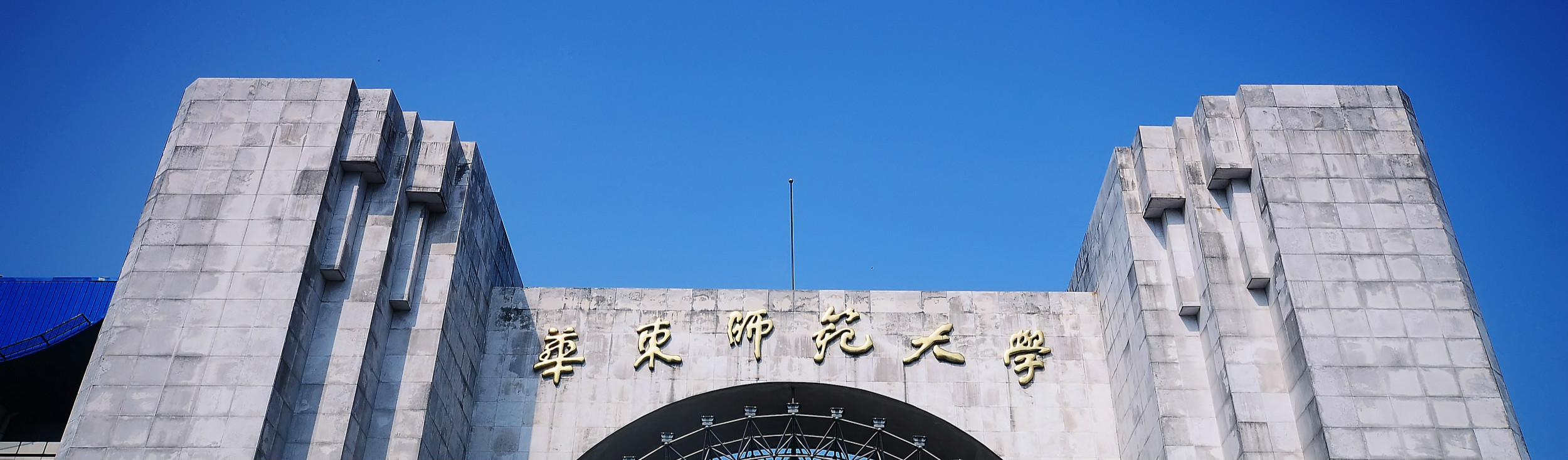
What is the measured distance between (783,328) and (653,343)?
1785 mm

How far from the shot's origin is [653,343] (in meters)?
16.9

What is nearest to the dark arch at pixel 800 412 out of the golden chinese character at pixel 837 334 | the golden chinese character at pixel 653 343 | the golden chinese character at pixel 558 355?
the golden chinese character at pixel 837 334

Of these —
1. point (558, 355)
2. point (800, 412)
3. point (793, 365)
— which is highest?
point (558, 355)

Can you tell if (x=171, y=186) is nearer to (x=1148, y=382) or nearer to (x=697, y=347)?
(x=697, y=347)

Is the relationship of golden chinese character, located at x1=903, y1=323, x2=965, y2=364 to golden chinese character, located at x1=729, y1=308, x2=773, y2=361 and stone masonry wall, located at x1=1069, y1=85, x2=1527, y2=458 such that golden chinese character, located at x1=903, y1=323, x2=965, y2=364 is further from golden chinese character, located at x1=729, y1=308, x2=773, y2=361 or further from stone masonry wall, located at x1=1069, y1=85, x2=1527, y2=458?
stone masonry wall, located at x1=1069, y1=85, x2=1527, y2=458

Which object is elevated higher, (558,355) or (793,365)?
(558,355)

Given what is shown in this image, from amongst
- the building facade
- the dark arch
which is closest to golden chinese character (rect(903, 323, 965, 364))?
the building facade

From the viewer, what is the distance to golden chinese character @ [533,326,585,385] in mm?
16625

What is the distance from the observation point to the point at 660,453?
1811cm

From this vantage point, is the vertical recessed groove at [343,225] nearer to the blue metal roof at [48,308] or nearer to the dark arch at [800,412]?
the dark arch at [800,412]

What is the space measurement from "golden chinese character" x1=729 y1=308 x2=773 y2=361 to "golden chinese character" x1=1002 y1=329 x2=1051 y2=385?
3.26 metres

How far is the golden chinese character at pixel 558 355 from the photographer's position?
1662cm

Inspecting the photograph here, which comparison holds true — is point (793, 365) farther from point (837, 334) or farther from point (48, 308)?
point (48, 308)

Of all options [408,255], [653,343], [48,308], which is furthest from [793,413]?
[48,308]
